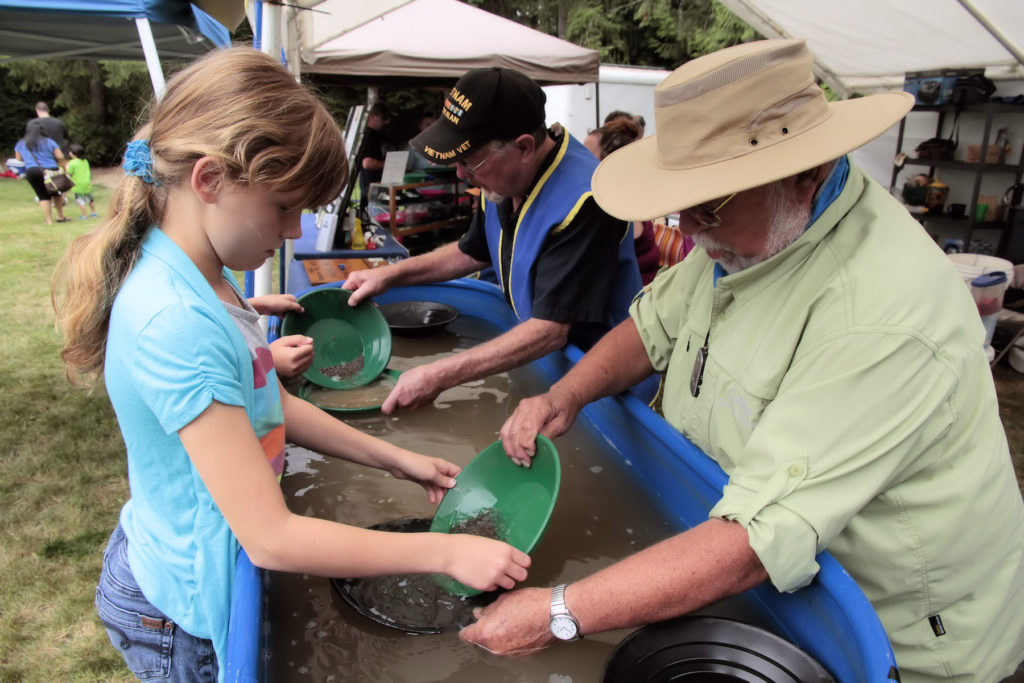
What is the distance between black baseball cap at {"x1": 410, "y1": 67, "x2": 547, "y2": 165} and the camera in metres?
2.25

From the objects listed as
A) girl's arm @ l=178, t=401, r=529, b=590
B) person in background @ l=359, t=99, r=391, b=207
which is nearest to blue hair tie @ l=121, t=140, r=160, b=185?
girl's arm @ l=178, t=401, r=529, b=590

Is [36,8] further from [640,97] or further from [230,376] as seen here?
[640,97]

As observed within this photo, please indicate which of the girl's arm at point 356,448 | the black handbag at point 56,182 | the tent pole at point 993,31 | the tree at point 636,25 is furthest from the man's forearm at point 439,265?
the tree at point 636,25

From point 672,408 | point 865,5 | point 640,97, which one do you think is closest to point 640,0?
point 640,97

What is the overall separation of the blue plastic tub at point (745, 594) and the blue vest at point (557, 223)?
35 cm

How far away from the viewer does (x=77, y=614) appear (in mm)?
2596

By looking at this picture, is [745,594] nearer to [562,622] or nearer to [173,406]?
[562,622]

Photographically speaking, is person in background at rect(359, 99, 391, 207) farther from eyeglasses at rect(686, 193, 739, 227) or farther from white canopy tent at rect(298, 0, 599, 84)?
eyeglasses at rect(686, 193, 739, 227)

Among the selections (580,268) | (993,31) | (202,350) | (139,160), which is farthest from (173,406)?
(993,31)

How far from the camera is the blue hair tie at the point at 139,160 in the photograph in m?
1.14

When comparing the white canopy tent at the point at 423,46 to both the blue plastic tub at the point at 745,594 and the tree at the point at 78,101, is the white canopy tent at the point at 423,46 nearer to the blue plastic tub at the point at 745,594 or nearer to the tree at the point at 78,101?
the blue plastic tub at the point at 745,594

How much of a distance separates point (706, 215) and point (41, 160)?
1343 centimetres

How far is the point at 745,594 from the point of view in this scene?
149 centimetres

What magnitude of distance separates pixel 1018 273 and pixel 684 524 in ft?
19.3
